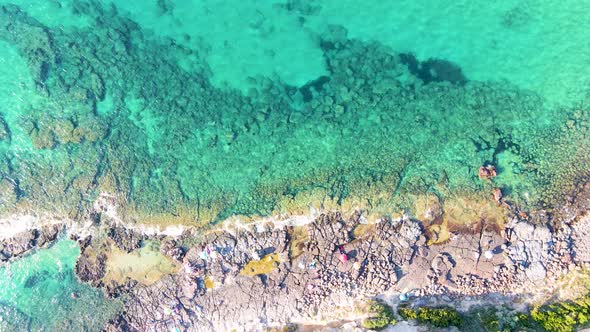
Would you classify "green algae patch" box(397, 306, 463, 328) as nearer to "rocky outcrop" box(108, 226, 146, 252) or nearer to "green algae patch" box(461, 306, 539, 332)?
"green algae patch" box(461, 306, 539, 332)

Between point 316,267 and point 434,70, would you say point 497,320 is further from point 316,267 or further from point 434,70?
point 434,70

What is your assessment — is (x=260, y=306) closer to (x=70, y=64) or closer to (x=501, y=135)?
(x=501, y=135)

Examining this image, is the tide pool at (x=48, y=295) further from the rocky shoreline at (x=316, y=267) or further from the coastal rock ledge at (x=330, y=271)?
the coastal rock ledge at (x=330, y=271)

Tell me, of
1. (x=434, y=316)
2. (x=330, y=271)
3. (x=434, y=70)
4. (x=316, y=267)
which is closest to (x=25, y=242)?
(x=316, y=267)

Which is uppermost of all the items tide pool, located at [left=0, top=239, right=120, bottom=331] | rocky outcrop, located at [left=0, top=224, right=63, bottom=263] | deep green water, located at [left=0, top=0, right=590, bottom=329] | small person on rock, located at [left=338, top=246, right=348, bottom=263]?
deep green water, located at [left=0, top=0, right=590, bottom=329]

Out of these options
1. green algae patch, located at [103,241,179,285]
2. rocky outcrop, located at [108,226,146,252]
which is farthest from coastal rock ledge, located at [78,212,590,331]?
green algae patch, located at [103,241,179,285]
